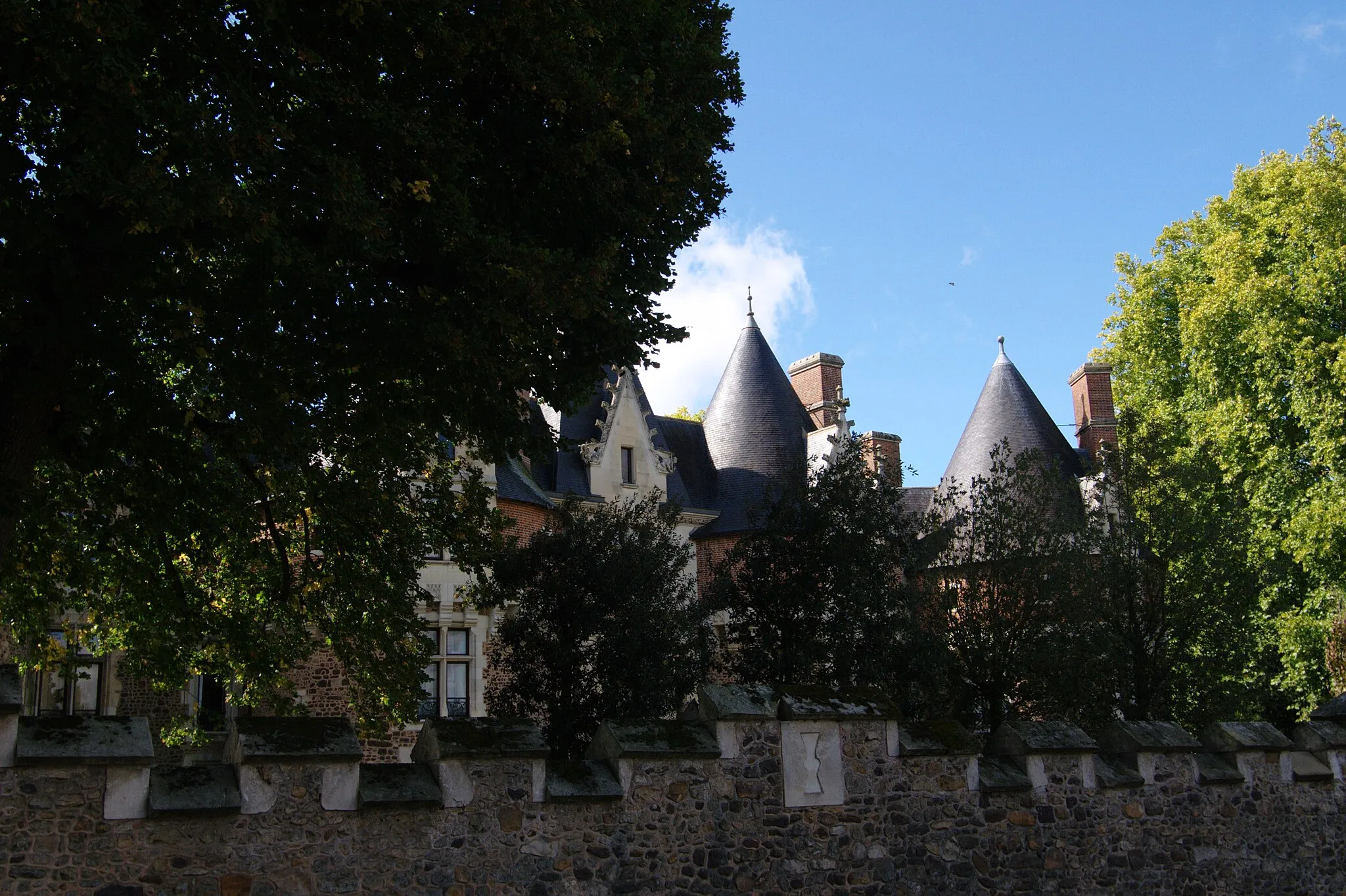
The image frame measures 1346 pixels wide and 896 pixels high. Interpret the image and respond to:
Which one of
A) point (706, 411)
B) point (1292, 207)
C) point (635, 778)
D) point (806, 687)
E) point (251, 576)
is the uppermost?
point (1292, 207)

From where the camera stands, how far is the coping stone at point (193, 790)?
6262 mm

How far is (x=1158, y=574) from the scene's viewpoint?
17.0 metres

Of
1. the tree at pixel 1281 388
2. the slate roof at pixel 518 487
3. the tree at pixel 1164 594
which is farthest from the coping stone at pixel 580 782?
the tree at pixel 1281 388

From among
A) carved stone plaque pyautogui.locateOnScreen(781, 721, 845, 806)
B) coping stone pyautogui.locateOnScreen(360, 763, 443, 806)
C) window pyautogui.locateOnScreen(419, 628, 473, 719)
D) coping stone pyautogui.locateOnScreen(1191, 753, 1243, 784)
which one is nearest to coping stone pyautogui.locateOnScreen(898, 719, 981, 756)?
carved stone plaque pyautogui.locateOnScreen(781, 721, 845, 806)

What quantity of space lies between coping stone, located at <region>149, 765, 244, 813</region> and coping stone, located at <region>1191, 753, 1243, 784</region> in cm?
783

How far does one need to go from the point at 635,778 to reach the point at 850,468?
756cm

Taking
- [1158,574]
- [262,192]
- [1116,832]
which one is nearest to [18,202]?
[262,192]

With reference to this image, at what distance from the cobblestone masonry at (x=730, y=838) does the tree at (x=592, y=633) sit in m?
5.64

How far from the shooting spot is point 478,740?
717 centimetres

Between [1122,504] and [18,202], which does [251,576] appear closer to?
[18,202]

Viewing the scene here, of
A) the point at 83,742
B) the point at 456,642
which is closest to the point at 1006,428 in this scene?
the point at 456,642

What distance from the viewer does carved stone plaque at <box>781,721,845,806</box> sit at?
8.34 m

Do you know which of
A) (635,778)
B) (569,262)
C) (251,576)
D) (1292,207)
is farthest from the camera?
(1292,207)

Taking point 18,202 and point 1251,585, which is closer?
point 18,202
